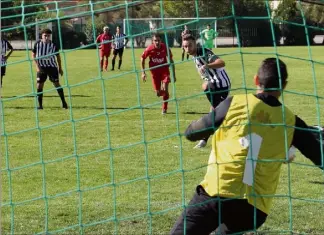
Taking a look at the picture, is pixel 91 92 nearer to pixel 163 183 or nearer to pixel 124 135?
pixel 124 135

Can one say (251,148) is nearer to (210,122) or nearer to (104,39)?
(210,122)

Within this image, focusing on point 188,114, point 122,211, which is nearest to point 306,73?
point 188,114

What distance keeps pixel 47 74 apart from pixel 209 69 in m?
5.52

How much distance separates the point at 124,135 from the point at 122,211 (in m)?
5.27

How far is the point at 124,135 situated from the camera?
13023mm

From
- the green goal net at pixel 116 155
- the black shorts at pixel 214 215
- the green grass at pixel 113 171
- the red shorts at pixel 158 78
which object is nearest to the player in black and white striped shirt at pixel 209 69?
the green goal net at pixel 116 155

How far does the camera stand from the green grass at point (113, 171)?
7.02 m

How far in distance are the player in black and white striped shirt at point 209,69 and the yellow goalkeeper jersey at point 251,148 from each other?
5216 mm

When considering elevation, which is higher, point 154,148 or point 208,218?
point 208,218

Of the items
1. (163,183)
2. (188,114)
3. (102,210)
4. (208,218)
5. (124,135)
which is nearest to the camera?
(208,218)

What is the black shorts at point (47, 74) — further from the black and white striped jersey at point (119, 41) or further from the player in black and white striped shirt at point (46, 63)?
the black and white striped jersey at point (119, 41)

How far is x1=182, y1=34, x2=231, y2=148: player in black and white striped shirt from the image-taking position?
10.6 m

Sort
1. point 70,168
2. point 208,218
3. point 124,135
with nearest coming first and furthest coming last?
1. point 208,218
2. point 70,168
3. point 124,135

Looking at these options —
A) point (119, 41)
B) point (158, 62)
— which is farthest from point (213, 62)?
point (158, 62)
